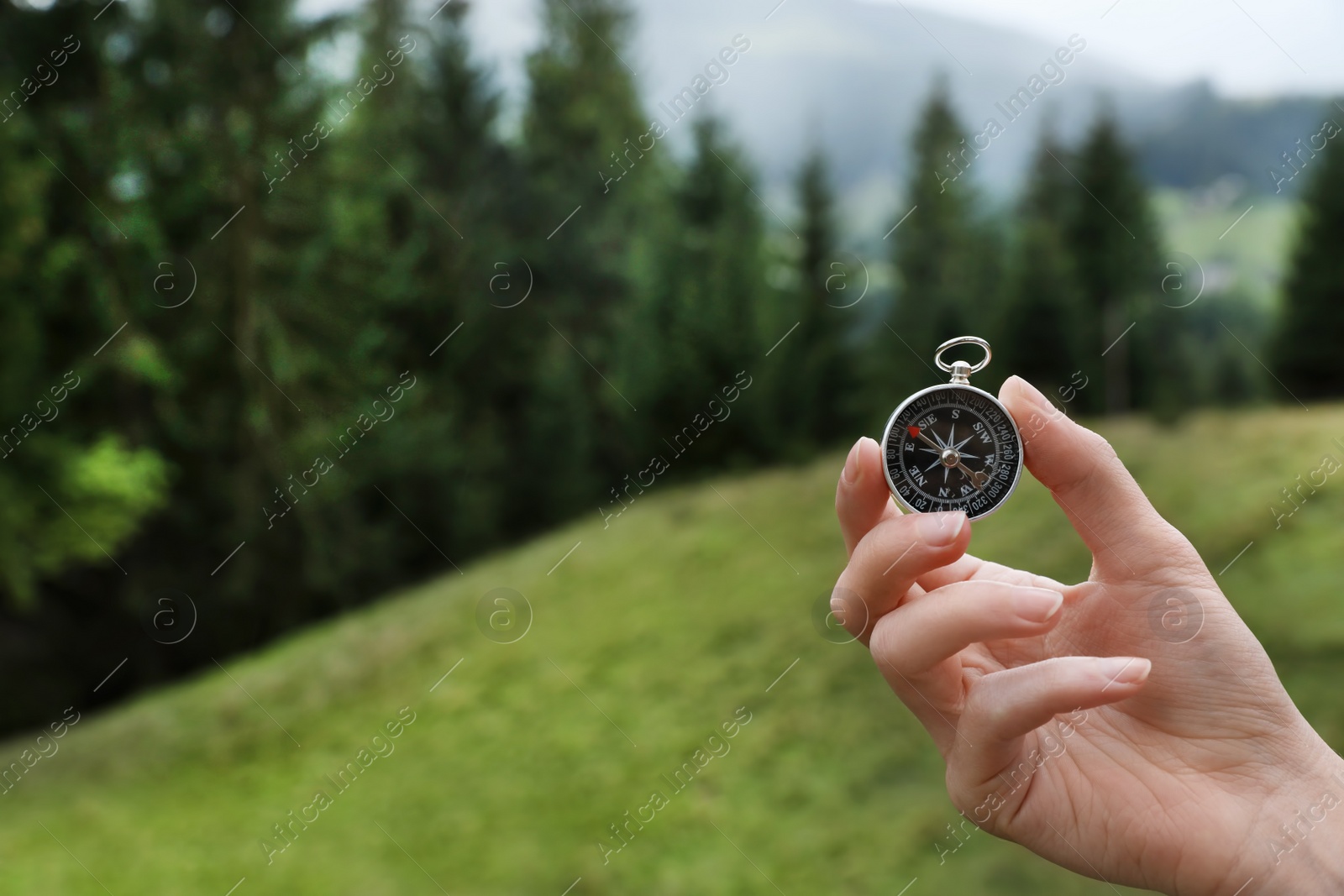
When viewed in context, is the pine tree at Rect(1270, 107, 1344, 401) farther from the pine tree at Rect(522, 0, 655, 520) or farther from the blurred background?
the pine tree at Rect(522, 0, 655, 520)

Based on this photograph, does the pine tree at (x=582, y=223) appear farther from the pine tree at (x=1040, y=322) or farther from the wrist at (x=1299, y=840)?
the wrist at (x=1299, y=840)

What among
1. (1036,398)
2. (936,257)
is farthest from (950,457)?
(936,257)

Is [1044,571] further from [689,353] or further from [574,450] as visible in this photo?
[574,450]

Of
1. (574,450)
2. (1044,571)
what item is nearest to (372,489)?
(574,450)

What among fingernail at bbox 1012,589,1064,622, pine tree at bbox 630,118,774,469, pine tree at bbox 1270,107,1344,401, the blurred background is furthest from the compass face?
pine tree at bbox 1270,107,1344,401

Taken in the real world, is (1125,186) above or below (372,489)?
below

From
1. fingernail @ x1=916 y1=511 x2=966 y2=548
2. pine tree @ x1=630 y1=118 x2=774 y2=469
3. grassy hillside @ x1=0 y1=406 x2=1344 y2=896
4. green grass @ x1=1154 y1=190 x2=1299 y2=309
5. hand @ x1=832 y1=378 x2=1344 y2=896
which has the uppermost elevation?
fingernail @ x1=916 y1=511 x2=966 y2=548
